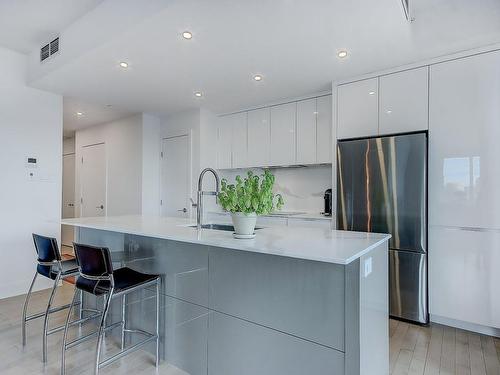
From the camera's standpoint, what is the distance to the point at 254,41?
2420mm

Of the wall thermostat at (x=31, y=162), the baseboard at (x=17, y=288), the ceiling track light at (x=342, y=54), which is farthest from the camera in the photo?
the wall thermostat at (x=31, y=162)

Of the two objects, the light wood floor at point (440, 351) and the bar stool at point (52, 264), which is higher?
the bar stool at point (52, 264)

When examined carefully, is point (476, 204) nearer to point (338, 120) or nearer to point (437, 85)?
point (437, 85)

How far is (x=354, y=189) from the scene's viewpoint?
298 centimetres

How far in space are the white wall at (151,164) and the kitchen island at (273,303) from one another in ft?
9.08

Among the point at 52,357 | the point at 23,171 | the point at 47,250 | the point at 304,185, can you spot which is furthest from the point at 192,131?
the point at 52,357

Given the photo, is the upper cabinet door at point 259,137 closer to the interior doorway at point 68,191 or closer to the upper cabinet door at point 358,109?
the upper cabinet door at point 358,109

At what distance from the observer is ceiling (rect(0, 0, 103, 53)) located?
2525 mm

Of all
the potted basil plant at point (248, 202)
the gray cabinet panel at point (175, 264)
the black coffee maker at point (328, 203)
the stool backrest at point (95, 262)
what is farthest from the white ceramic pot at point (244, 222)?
the black coffee maker at point (328, 203)

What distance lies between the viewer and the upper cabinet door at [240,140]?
4.42m

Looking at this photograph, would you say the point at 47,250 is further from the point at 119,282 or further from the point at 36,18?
the point at 36,18

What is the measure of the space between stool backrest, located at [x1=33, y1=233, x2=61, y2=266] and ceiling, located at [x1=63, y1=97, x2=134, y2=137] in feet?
8.10

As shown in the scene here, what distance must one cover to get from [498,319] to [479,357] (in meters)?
0.47

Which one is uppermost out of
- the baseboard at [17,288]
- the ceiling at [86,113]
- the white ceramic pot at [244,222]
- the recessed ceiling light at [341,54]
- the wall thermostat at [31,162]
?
the ceiling at [86,113]
